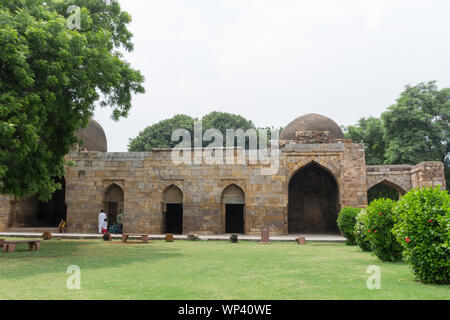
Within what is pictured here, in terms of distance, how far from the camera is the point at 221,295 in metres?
4.65

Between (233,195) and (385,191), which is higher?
(385,191)

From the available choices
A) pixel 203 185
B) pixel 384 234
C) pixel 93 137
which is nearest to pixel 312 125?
pixel 203 185

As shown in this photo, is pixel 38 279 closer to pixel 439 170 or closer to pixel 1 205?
pixel 1 205

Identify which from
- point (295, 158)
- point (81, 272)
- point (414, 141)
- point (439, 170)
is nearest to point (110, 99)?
point (81, 272)

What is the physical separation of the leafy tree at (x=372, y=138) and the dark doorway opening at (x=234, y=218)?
12513 millimetres

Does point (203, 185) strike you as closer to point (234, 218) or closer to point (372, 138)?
point (234, 218)

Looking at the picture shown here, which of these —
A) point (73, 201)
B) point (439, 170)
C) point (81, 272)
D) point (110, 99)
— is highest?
point (110, 99)

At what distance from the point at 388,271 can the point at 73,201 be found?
16.3 meters

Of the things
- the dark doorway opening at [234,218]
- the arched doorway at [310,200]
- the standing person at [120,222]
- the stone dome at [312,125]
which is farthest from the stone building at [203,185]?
the arched doorway at [310,200]

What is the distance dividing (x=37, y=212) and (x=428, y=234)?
21.7 m

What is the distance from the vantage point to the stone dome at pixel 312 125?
21219 millimetres


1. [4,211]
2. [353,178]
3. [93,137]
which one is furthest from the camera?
[93,137]

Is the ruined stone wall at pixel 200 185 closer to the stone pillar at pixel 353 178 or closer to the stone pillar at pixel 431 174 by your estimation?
the stone pillar at pixel 353 178

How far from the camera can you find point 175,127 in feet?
123
